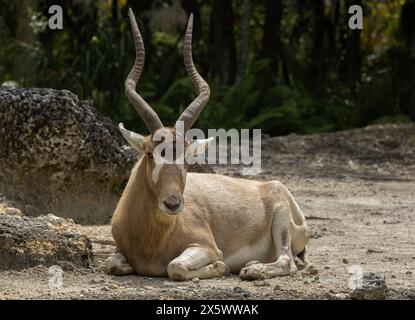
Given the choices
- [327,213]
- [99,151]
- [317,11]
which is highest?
[317,11]

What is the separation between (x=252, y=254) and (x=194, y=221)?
66 cm

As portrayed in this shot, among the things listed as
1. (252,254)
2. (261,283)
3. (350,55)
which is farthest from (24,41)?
(261,283)

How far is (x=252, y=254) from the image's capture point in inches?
346

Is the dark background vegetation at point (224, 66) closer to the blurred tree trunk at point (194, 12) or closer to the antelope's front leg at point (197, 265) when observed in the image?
the blurred tree trunk at point (194, 12)

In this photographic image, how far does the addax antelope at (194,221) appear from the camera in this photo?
25.8 feet

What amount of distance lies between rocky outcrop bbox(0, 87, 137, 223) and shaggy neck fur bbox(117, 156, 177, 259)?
2.41 meters

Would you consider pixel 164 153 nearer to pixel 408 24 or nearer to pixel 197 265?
pixel 197 265

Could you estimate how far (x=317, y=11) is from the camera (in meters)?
24.1

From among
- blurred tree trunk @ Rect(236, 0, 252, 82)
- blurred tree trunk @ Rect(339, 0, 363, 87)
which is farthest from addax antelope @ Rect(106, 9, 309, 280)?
blurred tree trunk @ Rect(339, 0, 363, 87)

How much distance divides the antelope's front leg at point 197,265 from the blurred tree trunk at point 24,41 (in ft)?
35.3

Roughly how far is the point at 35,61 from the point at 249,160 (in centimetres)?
518

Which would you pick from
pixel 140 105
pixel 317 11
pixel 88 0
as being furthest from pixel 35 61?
pixel 140 105

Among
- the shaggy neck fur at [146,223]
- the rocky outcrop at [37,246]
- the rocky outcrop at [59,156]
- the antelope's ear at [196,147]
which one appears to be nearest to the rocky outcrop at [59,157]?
the rocky outcrop at [59,156]

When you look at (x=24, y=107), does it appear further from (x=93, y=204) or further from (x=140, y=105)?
(x=140, y=105)
